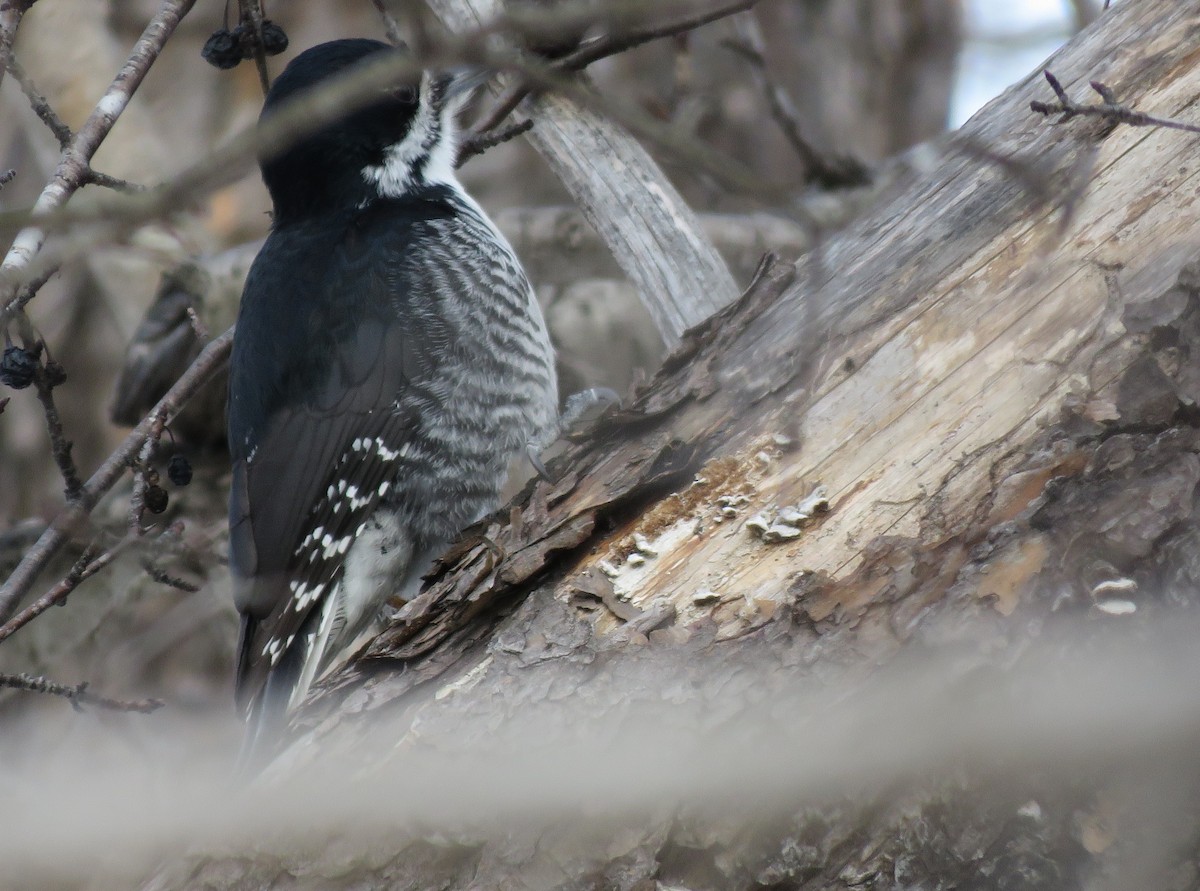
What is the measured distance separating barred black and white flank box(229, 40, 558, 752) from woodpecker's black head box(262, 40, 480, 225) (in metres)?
0.02

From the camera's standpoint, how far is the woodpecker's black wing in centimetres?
273

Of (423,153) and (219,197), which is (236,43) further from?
(219,197)

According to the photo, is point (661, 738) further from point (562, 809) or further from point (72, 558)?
point (72, 558)

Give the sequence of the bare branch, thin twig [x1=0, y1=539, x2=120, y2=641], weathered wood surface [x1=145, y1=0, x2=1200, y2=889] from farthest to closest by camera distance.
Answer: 1. the bare branch
2. thin twig [x1=0, y1=539, x2=120, y2=641]
3. weathered wood surface [x1=145, y1=0, x2=1200, y2=889]

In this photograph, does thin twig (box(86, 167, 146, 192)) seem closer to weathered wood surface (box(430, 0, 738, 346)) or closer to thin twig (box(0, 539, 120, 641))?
thin twig (box(0, 539, 120, 641))

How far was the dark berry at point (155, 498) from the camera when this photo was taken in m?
2.64

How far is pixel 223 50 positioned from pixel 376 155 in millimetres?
533

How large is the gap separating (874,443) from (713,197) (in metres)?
3.07

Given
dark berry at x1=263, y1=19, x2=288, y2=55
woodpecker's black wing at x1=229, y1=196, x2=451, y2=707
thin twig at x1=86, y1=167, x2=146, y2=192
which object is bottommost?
woodpecker's black wing at x1=229, y1=196, x2=451, y2=707

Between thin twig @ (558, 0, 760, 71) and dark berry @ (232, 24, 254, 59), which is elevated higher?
dark berry @ (232, 24, 254, 59)

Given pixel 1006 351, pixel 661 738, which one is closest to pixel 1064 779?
pixel 661 738

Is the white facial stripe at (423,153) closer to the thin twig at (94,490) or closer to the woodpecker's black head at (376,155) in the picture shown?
the woodpecker's black head at (376,155)

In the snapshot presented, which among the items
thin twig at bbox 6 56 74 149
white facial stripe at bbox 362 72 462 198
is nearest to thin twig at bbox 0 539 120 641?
thin twig at bbox 6 56 74 149

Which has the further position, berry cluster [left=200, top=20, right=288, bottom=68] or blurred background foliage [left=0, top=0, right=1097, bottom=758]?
blurred background foliage [left=0, top=0, right=1097, bottom=758]
